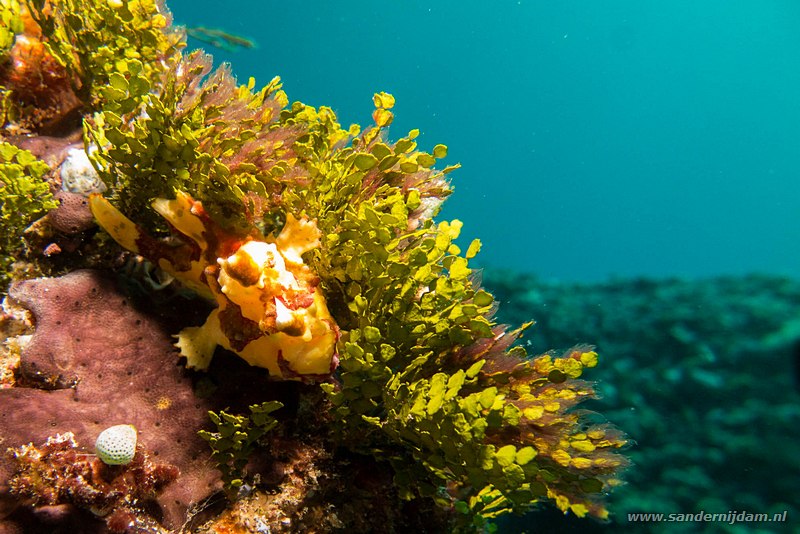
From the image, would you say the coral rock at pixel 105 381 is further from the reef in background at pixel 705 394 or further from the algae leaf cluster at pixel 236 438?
the reef in background at pixel 705 394

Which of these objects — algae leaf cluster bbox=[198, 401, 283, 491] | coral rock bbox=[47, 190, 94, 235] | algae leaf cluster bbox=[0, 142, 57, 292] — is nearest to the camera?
algae leaf cluster bbox=[198, 401, 283, 491]

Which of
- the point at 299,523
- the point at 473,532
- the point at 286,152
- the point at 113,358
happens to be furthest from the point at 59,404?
the point at 473,532

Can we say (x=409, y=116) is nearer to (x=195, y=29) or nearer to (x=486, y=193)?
(x=486, y=193)

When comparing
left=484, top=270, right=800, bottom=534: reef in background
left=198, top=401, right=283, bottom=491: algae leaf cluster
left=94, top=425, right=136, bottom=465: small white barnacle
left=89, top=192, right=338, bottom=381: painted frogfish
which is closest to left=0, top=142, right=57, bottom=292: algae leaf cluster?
left=89, top=192, right=338, bottom=381: painted frogfish

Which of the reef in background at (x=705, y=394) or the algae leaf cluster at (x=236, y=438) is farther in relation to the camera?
the reef in background at (x=705, y=394)

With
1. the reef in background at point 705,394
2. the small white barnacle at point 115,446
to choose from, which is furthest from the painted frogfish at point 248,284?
the reef in background at point 705,394

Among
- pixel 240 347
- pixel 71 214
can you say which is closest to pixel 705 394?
pixel 240 347

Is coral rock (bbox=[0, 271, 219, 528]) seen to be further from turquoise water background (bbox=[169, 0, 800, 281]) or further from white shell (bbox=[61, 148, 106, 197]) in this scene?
turquoise water background (bbox=[169, 0, 800, 281])
